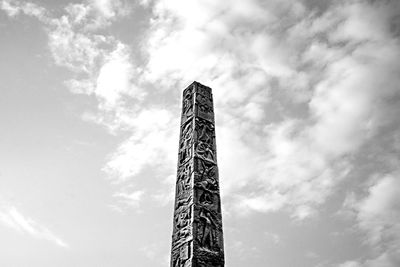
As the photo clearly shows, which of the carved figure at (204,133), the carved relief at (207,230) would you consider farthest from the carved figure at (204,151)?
the carved relief at (207,230)

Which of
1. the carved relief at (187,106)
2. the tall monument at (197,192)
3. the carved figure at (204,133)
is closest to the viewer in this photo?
the tall monument at (197,192)

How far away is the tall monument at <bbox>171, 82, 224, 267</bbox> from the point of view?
19.2ft

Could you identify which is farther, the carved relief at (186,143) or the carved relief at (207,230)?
the carved relief at (186,143)

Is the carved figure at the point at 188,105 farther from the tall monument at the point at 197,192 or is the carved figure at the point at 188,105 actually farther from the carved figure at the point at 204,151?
the carved figure at the point at 204,151

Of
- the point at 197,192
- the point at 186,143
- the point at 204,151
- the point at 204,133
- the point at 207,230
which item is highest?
the point at 204,133

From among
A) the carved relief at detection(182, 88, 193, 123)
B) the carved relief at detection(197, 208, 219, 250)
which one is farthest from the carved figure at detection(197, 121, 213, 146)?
the carved relief at detection(197, 208, 219, 250)

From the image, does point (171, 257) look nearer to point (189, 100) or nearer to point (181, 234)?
point (181, 234)

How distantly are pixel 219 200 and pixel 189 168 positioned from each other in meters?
0.83

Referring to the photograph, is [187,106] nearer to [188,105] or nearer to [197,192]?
[188,105]

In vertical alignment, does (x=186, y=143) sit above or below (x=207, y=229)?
above

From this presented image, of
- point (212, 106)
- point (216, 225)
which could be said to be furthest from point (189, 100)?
point (216, 225)

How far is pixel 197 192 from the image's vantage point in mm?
6438

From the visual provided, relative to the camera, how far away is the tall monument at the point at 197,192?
5.85 meters

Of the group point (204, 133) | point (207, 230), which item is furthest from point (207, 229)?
point (204, 133)
